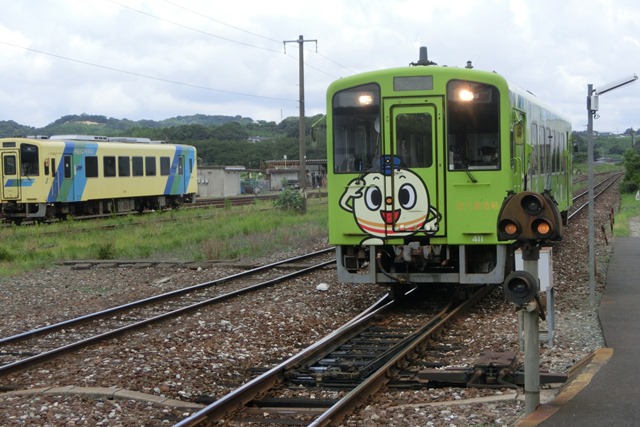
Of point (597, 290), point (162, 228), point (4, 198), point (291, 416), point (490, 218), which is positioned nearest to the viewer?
point (291, 416)

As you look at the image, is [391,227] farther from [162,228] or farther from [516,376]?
[162,228]

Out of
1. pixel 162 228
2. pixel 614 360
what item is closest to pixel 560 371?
pixel 614 360

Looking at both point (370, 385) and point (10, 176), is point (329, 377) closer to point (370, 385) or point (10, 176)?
point (370, 385)

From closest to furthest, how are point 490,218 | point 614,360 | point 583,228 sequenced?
1. point 614,360
2. point 490,218
3. point 583,228

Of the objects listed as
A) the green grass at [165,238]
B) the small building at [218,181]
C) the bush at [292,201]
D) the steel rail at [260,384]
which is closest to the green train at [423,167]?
the steel rail at [260,384]

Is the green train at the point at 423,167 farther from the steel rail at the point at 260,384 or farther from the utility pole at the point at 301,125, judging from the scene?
the utility pole at the point at 301,125

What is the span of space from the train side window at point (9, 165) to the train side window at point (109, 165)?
334 cm

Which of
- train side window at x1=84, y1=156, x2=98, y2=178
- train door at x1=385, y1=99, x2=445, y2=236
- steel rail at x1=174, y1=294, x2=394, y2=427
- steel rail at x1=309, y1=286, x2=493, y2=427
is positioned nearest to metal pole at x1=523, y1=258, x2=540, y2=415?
steel rail at x1=309, y1=286, x2=493, y2=427

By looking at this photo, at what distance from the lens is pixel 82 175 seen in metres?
31.8

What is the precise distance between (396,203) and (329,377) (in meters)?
3.66

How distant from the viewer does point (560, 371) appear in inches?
306

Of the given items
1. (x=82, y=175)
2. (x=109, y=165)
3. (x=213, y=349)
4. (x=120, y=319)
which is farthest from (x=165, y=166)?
(x=213, y=349)

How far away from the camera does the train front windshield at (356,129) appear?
11312 mm

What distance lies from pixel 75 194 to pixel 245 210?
6.32m
